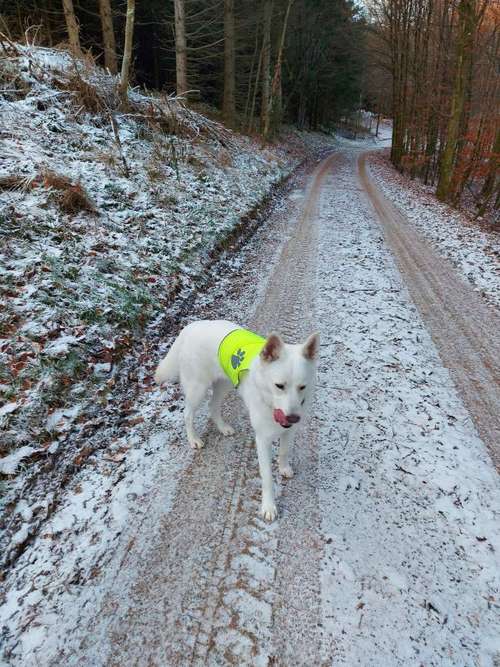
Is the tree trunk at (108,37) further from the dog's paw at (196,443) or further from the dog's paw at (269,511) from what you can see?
the dog's paw at (269,511)

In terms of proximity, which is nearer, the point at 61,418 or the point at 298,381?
the point at 298,381

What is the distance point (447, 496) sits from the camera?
3.82 meters

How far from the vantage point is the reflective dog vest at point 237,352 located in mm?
3547

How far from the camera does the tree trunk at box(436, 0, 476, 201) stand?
15.3 meters

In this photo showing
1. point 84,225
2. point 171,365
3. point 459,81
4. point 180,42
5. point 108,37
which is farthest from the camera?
point 459,81

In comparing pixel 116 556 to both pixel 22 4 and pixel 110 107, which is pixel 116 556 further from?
pixel 22 4

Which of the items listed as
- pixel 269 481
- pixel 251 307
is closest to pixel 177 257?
pixel 251 307

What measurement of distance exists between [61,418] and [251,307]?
13.3 feet

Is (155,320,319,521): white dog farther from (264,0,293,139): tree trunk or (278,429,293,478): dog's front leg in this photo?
(264,0,293,139): tree trunk

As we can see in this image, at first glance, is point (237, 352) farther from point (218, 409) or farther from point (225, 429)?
A: point (225, 429)

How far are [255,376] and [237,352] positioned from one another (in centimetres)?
37

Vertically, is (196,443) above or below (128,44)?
below

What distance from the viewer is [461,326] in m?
7.05

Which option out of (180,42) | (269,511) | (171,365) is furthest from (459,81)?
(269,511)
